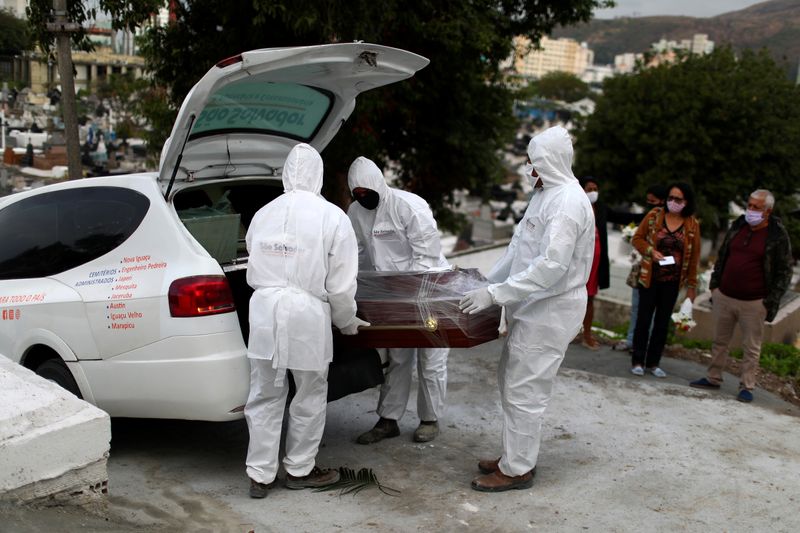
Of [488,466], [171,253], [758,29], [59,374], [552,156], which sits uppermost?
[758,29]

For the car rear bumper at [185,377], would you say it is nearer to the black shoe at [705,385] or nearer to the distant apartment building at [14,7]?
the black shoe at [705,385]

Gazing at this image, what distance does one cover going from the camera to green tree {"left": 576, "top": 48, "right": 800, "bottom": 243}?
30.8 metres

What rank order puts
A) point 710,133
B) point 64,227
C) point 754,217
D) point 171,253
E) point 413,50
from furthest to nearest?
1. point 710,133
2. point 413,50
3. point 754,217
4. point 64,227
5. point 171,253

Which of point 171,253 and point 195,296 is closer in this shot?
point 195,296

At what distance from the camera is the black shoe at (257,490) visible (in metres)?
4.16

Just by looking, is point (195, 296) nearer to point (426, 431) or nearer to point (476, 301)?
point (476, 301)

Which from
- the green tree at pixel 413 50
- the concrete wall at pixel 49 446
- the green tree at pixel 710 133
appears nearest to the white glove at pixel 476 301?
the concrete wall at pixel 49 446

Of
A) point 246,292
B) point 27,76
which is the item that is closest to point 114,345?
point 246,292

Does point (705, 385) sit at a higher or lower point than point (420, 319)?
lower

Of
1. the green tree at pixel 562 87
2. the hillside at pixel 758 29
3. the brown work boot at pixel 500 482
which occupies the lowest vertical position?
the brown work boot at pixel 500 482

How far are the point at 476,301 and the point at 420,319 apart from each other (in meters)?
0.32

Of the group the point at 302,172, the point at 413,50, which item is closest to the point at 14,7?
the point at 413,50

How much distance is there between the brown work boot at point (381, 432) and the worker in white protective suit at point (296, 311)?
0.80 meters

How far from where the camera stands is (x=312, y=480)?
431 centimetres
